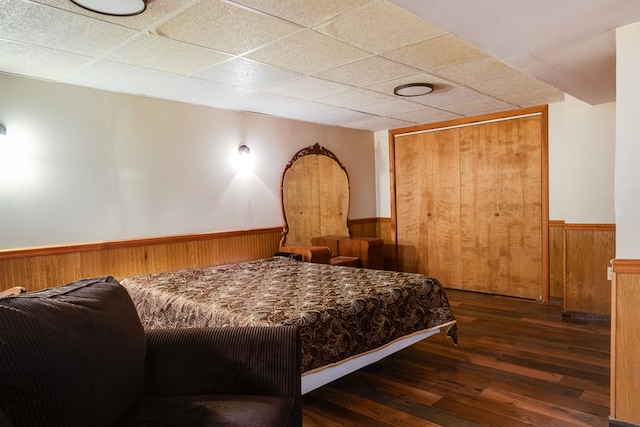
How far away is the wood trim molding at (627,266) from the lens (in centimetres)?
202

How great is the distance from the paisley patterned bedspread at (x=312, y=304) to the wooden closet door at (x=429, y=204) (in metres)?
2.32

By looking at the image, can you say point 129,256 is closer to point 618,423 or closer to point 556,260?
point 618,423

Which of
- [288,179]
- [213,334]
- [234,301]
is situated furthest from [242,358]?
[288,179]

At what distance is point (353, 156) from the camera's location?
5906 mm

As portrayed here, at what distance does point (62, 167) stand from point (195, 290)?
5.09 ft

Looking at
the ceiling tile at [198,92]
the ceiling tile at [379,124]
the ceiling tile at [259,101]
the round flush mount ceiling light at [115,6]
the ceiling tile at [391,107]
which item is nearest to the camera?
the round flush mount ceiling light at [115,6]

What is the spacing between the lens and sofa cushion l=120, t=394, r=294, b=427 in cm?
135

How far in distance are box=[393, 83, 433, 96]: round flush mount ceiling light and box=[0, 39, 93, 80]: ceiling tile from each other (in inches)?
97.6

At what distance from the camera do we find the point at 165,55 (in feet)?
9.17

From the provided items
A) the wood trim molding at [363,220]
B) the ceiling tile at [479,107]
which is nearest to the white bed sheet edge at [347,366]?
the ceiling tile at [479,107]

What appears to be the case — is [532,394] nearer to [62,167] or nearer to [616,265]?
[616,265]

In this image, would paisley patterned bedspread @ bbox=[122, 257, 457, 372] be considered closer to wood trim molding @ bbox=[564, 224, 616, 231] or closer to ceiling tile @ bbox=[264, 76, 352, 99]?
ceiling tile @ bbox=[264, 76, 352, 99]

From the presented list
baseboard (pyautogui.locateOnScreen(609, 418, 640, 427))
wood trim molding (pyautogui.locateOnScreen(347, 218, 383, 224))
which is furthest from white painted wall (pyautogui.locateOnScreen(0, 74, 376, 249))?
baseboard (pyautogui.locateOnScreen(609, 418, 640, 427))

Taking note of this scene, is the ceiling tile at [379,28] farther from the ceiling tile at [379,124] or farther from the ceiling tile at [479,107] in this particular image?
the ceiling tile at [379,124]
